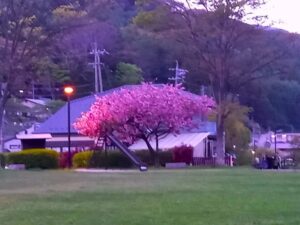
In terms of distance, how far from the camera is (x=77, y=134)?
61.6 meters

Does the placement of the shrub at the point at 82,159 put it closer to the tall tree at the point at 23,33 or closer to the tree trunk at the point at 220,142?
the tall tree at the point at 23,33

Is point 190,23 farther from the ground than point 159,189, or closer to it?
farther from the ground

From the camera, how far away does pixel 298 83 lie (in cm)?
8531

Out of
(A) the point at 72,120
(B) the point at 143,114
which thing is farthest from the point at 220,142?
(A) the point at 72,120

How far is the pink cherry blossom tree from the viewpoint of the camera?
52.8 meters

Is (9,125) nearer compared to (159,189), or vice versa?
(159,189)

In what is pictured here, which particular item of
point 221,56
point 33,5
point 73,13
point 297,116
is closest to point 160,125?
point 221,56

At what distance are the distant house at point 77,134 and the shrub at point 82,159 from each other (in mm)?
10574

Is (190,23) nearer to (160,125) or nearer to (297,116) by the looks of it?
(160,125)

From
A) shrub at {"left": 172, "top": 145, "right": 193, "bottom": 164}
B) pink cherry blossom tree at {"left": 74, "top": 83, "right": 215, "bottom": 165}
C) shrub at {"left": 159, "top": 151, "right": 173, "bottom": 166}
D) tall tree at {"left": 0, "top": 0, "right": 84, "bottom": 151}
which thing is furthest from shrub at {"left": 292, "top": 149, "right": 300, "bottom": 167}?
→ tall tree at {"left": 0, "top": 0, "right": 84, "bottom": 151}

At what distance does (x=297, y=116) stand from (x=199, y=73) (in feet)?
138

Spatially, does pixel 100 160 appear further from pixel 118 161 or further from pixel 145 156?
pixel 145 156

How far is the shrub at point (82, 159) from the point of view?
1854 inches

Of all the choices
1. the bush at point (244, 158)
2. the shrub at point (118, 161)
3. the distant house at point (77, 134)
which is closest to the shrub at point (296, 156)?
the bush at point (244, 158)
